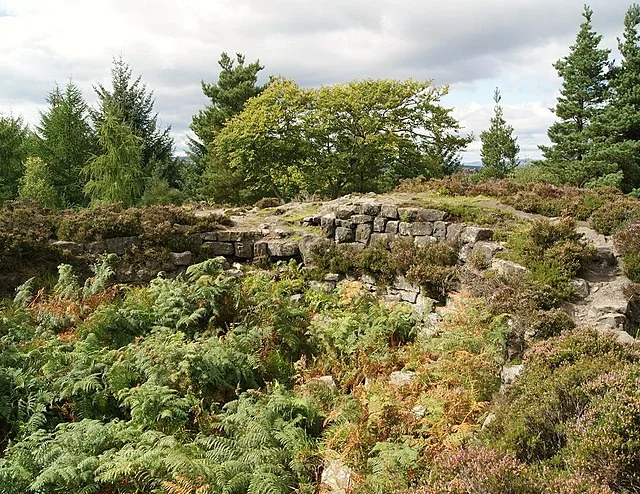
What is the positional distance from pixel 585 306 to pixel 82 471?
24.6ft

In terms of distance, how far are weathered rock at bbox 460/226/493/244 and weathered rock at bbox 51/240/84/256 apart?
354 inches

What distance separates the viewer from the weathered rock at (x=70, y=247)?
11555 millimetres

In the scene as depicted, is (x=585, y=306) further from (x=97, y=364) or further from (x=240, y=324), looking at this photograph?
(x=97, y=364)

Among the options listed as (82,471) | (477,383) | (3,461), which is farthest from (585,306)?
(3,461)

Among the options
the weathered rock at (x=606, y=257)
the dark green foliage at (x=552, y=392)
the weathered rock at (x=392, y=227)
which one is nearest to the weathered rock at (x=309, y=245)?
the weathered rock at (x=392, y=227)

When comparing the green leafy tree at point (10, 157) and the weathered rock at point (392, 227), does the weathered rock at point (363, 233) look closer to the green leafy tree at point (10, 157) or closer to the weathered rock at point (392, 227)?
the weathered rock at point (392, 227)

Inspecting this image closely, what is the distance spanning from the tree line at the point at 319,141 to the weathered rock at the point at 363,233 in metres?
7.59

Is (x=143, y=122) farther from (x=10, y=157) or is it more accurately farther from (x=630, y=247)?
(x=630, y=247)

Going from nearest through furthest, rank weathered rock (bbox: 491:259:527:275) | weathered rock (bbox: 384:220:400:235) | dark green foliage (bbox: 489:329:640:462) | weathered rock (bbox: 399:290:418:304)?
1. dark green foliage (bbox: 489:329:640:462)
2. weathered rock (bbox: 491:259:527:275)
3. weathered rock (bbox: 399:290:418:304)
4. weathered rock (bbox: 384:220:400:235)

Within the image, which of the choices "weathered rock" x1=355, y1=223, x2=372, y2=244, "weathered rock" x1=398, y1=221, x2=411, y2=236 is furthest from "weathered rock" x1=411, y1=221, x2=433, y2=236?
"weathered rock" x1=355, y1=223, x2=372, y2=244

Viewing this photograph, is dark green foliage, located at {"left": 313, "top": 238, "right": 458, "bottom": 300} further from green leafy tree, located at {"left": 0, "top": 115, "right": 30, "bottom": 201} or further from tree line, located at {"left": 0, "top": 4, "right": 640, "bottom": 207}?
green leafy tree, located at {"left": 0, "top": 115, "right": 30, "bottom": 201}

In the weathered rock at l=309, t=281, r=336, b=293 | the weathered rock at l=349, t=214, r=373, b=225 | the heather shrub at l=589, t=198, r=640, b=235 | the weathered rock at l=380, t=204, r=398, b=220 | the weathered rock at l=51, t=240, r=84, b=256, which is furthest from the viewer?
the weathered rock at l=349, t=214, r=373, b=225

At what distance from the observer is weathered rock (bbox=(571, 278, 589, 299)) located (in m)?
8.17

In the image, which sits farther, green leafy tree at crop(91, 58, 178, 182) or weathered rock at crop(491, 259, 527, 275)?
green leafy tree at crop(91, 58, 178, 182)
